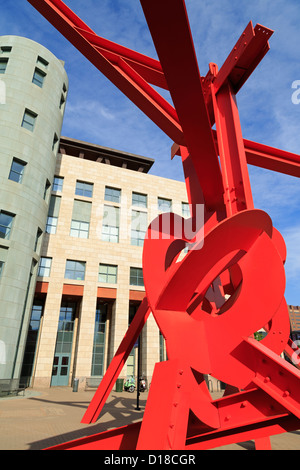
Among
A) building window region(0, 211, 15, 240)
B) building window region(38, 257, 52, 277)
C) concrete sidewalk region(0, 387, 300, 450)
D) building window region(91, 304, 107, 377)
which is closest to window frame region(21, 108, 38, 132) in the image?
building window region(0, 211, 15, 240)

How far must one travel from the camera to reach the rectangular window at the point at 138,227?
105 feet

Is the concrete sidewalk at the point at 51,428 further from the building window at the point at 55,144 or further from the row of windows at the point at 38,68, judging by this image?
the building window at the point at 55,144

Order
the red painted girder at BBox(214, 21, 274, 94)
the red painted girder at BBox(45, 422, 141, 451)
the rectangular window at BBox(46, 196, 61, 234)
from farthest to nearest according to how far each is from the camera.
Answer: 1. the rectangular window at BBox(46, 196, 61, 234)
2. the red painted girder at BBox(214, 21, 274, 94)
3. the red painted girder at BBox(45, 422, 141, 451)

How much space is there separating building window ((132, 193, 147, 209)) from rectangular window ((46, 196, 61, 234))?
28.0 feet

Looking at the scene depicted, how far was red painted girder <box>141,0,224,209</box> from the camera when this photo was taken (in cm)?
299

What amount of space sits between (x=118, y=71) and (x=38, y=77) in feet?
86.8

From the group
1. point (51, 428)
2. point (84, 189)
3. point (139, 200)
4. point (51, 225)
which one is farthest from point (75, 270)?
point (51, 428)

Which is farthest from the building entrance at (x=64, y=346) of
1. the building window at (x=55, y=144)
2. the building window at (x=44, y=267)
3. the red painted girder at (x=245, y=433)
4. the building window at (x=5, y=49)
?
the red painted girder at (x=245, y=433)

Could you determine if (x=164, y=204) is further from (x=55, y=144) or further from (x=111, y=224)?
(x=55, y=144)

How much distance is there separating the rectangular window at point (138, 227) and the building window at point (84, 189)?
5549 mm

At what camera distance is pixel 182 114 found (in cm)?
438

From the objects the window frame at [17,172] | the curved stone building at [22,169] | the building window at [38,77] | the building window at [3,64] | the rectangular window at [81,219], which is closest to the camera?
the curved stone building at [22,169]

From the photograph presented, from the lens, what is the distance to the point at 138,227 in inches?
1282

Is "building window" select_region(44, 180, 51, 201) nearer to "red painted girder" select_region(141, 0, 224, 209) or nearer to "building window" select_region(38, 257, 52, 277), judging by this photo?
"building window" select_region(38, 257, 52, 277)
